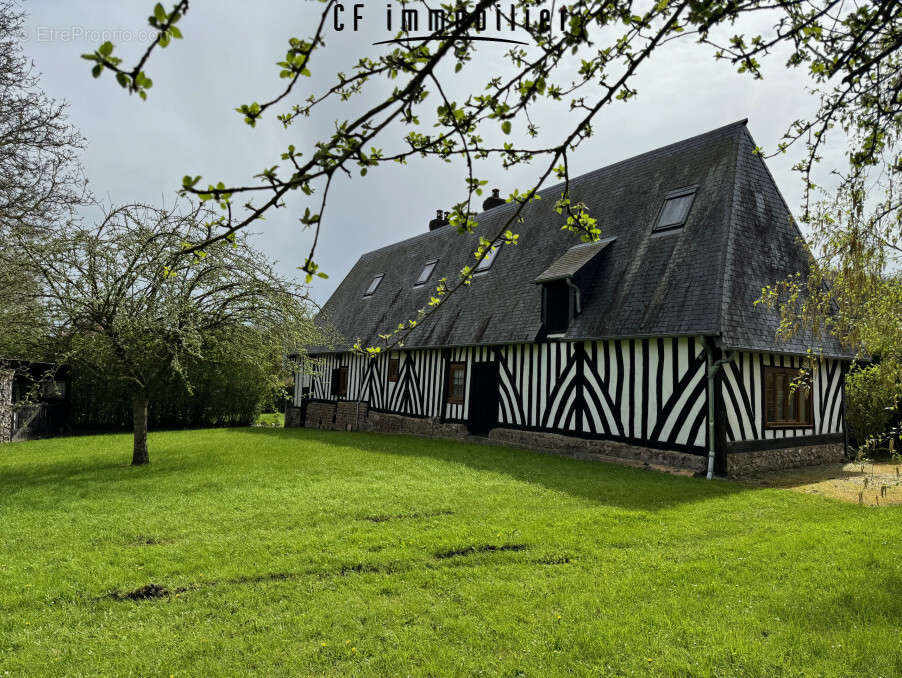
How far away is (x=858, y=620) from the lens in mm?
3441

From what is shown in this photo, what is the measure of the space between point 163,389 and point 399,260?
935 centimetres

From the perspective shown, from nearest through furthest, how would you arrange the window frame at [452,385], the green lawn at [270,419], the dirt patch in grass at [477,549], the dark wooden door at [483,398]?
the dirt patch in grass at [477,549] < the dark wooden door at [483,398] < the window frame at [452,385] < the green lawn at [270,419]

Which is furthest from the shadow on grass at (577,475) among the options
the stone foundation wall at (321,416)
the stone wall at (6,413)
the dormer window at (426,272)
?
the stone wall at (6,413)

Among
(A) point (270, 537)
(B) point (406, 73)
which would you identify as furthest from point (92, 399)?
(B) point (406, 73)

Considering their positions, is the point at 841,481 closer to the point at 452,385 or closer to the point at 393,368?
the point at 452,385

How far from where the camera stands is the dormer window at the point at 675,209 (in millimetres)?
10727

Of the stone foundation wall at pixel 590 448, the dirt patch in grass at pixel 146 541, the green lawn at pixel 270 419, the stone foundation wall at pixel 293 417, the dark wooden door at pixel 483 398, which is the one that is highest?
the dark wooden door at pixel 483 398

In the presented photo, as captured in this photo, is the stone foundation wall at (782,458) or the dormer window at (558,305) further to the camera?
the dormer window at (558,305)

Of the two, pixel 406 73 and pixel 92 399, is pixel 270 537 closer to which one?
pixel 406 73

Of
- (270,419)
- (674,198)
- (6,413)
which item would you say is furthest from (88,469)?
(270,419)

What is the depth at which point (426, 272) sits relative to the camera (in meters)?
17.7

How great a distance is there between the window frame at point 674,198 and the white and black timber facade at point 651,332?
0.09 feet

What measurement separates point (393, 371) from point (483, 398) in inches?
160

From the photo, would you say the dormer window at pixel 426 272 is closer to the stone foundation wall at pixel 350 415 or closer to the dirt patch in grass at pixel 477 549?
the stone foundation wall at pixel 350 415
